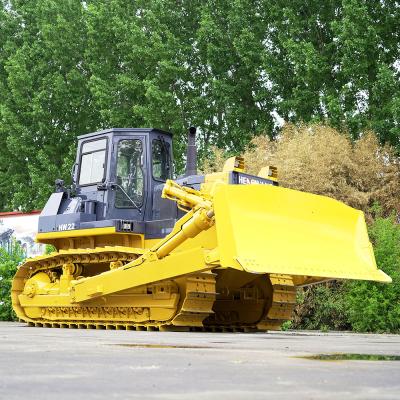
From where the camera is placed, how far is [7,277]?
21.7 meters

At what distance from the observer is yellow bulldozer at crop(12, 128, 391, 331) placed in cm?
1292


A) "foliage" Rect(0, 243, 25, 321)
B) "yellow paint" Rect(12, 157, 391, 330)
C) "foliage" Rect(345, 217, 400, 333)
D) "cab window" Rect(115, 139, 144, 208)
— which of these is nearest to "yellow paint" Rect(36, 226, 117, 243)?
"yellow paint" Rect(12, 157, 391, 330)

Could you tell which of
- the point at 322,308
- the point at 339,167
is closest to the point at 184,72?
the point at 339,167

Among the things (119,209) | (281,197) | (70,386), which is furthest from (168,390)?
(119,209)

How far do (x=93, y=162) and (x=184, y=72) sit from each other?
64.8 feet

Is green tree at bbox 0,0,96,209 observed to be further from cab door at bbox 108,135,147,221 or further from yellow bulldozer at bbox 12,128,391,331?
cab door at bbox 108,135,147,221

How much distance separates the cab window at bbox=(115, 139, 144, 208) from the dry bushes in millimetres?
10343

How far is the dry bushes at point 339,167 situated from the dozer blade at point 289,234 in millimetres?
11187

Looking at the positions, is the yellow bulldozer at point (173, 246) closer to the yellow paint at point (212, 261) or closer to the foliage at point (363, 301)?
the yellow paint at point (212, 261)

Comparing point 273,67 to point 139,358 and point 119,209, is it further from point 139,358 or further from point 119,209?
point 139,358

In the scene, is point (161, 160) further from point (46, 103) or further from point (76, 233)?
point (46, 103)

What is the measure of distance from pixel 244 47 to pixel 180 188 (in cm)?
1993

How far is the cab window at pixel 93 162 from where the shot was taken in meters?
16.5

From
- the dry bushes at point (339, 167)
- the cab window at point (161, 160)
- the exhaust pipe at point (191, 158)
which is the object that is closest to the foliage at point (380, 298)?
the exhaust pipe at point (191, 158)
